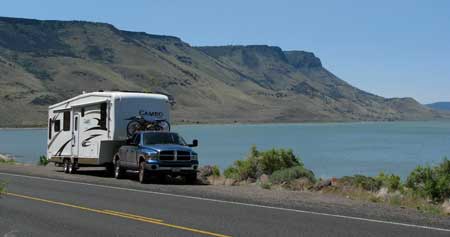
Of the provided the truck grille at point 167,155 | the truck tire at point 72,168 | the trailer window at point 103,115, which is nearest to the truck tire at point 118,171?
the trailer window at point 103,115

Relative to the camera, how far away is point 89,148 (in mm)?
24781

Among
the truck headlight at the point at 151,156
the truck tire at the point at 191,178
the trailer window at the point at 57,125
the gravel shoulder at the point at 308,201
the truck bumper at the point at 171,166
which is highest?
the trailer window at the point at 57,125

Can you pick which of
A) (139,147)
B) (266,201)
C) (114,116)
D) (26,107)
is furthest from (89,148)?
(26,107)

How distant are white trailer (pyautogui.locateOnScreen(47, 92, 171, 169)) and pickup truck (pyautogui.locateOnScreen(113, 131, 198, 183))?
4.32ft

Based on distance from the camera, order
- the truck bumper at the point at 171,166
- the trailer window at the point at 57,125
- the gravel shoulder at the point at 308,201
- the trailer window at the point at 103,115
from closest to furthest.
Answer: the gravel shoulder at the point at 308,201 → the truck bumper at the point at 171,166 → the trailer window at the point at 103,115 → the trailer window at the point at 57,125

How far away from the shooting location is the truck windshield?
21.7m

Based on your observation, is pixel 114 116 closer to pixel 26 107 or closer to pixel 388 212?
pixel 388 212

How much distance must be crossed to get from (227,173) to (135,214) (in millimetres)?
13316

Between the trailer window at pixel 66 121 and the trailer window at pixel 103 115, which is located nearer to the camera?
the trailer window at pixel 103 115

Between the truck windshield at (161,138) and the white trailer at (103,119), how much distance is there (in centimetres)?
170

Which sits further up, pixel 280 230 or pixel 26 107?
pixel 26 107

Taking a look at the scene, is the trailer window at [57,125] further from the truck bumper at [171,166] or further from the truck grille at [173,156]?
the truck grille at [173,156]

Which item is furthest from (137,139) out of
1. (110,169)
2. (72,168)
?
(72,168)

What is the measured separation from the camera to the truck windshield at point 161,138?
21.7 meters
